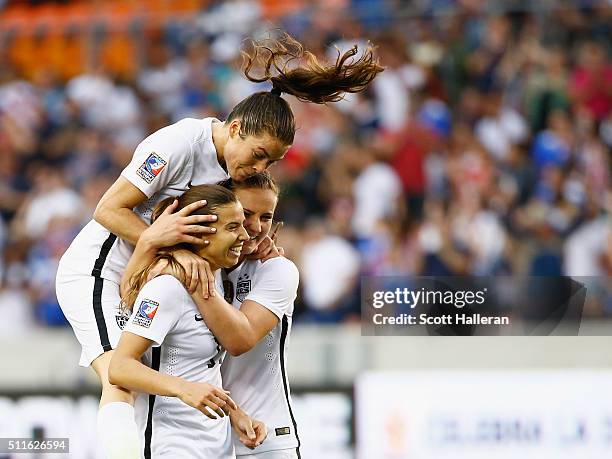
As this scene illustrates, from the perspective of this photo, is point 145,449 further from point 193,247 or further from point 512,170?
point 512,170

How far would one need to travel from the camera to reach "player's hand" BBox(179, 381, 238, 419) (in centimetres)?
367

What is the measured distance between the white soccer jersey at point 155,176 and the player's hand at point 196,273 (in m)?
0.50

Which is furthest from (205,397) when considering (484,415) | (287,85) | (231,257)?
(484,415)

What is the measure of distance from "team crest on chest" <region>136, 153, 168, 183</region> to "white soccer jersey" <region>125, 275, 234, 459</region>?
58 centimetres

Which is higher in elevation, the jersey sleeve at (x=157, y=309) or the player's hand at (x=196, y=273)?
the player's hand at (x=196, y=273)

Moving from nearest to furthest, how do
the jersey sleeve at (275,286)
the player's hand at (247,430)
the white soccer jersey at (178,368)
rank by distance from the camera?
the white soccer jersey at (178,368) < the player's hand at (247,430) < the jersey sleeve at (275,286)

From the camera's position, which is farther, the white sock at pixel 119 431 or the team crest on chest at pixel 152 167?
the team crest on chest at pixel 152 167

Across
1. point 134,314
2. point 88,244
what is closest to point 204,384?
point 134,314

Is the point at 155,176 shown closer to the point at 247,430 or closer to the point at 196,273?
the point at 196,273

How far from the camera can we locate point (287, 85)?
450cm

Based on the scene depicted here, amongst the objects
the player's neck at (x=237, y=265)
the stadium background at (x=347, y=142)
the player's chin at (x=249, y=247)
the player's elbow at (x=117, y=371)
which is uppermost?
the stadium background at (x=347, y=142)

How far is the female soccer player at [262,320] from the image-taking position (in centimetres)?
414

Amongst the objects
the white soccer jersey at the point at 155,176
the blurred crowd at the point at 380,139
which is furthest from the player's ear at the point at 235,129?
the blurred crowd at the point at 380,139

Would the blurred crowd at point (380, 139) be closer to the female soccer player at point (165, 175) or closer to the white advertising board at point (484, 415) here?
the white advertising board at point (484, 415)
